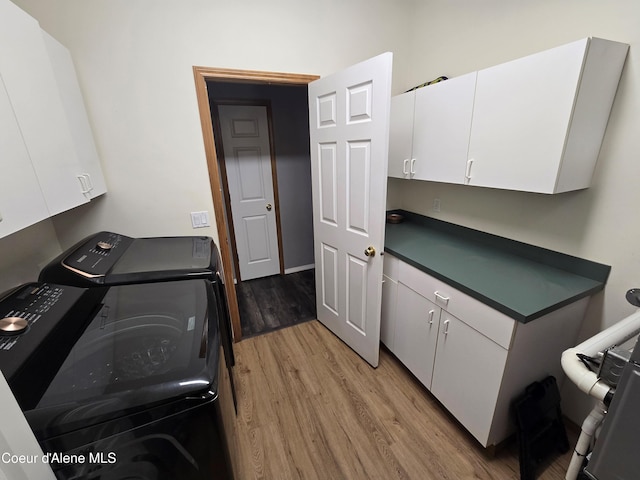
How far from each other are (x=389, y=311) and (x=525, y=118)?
1317mm

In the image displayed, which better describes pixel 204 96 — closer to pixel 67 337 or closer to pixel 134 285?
pixel 134 285

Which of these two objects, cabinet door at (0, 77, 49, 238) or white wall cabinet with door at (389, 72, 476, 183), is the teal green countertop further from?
cabinet door at (0, 77, 49, 238)

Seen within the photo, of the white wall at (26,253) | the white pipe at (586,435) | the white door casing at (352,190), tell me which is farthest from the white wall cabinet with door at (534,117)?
the white wall at (26,253)

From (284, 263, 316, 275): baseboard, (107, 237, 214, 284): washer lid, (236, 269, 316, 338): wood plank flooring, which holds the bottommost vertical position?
(236, 269, 316, 338): wood plank flooring

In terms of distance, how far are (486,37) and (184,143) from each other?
1936 millimetres

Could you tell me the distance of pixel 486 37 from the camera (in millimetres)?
1636

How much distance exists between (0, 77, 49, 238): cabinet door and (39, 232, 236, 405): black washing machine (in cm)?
34

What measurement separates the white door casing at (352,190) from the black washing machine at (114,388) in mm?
1082

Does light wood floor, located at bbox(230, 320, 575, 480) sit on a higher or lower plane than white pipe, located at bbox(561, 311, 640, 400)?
lower

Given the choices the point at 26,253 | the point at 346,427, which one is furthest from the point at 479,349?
the point at 26,253

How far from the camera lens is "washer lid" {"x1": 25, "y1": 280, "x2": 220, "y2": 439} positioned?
0.66 m

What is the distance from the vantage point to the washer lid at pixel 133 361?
0.66 metres

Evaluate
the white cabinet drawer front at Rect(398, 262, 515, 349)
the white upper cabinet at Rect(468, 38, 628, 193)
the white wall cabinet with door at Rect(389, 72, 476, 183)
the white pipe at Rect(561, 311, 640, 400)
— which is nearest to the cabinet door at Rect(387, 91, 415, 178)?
the white wall cabinet with door at Rect(389, 72, 476, 183)

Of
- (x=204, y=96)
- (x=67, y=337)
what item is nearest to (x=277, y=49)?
(x=204, y=96)
